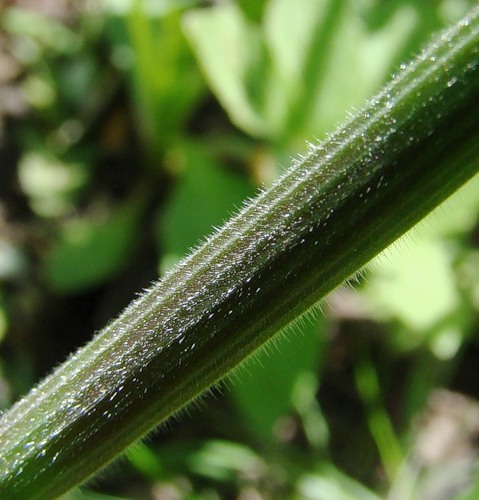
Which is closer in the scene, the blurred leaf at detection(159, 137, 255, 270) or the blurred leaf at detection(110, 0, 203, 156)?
the blurred leaf at detection(159, 137, 255, 270)

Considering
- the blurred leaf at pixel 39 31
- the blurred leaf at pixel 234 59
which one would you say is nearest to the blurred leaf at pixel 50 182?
the blurred leaf at pixel 39 31

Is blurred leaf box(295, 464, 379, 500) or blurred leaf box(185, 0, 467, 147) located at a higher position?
blurred leaf box(185, 0, 467, 147)

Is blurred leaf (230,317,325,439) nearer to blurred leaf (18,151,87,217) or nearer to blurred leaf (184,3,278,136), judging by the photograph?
blurred leaf (184,3,278,136)

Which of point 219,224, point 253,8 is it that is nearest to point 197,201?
point 219,224

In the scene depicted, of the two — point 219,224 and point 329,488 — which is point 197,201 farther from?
point 329,488

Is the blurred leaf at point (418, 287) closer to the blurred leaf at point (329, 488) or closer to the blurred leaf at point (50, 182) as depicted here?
the blurred leaf at point (329, 488)

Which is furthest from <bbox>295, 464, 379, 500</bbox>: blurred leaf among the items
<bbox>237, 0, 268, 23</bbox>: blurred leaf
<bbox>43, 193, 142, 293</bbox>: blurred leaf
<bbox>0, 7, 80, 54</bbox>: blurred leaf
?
<bbox>0, 7, 80, 54</bbox>: blurred leaf
